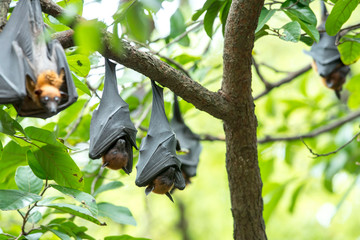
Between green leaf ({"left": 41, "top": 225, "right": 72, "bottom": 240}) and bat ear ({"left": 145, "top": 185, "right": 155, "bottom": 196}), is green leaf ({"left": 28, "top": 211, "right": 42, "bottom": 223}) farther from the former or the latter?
bat ear ({"left": 145, "top": 185, "right": 155, "bottom": 196})

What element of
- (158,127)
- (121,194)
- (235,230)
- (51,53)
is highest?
(51,53)

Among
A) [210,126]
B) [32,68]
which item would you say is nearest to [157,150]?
[32,68]

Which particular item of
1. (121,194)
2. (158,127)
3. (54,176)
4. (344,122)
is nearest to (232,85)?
(158,127)

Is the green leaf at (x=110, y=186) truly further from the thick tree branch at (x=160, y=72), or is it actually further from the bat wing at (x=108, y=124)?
the thick tree branch at (x=160, y=72)

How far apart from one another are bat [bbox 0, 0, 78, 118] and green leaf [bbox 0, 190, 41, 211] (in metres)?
0.58

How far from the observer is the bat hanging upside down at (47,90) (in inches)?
83.5

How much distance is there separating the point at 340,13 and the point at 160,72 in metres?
1.28

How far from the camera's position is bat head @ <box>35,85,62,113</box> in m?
2.12

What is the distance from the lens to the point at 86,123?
15.2 ft

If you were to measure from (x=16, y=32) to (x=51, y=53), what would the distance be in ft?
0.68

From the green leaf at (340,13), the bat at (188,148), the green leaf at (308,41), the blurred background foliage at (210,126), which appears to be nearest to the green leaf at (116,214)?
the blurred background foliage at (210,126)

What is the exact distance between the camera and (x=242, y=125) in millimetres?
3109

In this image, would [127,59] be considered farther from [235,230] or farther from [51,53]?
[235,230]

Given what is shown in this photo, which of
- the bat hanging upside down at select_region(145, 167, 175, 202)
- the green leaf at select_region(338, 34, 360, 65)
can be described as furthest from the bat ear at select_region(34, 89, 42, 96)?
the green leaf at select_region(338, 34, 360, 65)
